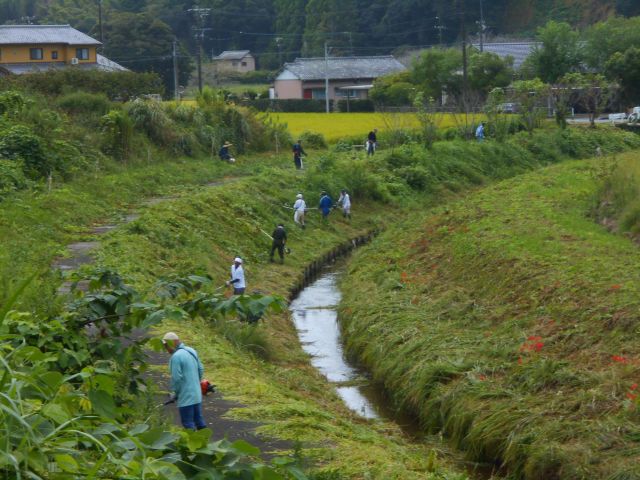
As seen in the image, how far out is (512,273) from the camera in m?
20.3

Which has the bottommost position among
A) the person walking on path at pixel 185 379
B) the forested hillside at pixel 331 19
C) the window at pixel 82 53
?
the person walking on path at pixel 185 379

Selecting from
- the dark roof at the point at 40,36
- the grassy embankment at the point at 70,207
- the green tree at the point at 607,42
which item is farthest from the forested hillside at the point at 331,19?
the grassy embankment at the point at 70,207

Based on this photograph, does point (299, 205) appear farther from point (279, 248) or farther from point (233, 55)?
point (233, 55)

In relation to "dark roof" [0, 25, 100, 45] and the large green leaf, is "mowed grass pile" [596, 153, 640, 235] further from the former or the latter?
"dark roof" [0, 25, 100, 45]

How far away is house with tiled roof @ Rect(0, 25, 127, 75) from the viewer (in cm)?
6156

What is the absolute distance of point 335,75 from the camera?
7700cm

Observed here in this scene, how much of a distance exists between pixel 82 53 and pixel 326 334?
4524cm

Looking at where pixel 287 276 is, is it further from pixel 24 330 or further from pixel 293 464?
pixel 293 464

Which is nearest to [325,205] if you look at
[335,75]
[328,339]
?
[328,339]

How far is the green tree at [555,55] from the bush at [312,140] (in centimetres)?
2413

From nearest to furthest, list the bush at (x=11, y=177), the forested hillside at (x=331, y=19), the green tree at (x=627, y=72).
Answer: the bush at (x=11, y=177) < the green tree at (x=627, y=72) < the forested hillside at (x=331, y=19)

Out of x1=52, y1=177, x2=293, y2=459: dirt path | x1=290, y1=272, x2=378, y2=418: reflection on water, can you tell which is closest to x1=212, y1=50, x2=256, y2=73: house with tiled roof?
x1=290, y1=272, x2=378, y2=418: reflection on water

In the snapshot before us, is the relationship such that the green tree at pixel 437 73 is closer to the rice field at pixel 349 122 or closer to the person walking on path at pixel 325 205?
the rice field at pixel 349 122

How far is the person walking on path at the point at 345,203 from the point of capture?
3475 cm
